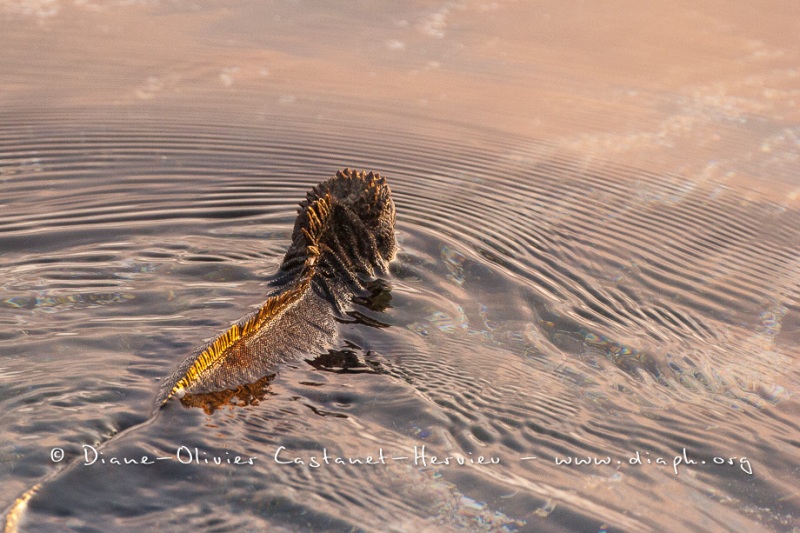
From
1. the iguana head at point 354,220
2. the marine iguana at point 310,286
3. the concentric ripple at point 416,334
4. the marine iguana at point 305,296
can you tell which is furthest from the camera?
the iguana head at point 354,220

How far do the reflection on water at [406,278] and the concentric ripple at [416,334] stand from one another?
20mm

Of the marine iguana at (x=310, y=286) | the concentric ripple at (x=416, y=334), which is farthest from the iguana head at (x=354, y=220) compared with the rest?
the concentric ripple at (x=416, y=334)

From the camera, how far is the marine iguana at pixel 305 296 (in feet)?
12.9

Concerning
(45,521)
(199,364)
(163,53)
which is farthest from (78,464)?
(163,53)

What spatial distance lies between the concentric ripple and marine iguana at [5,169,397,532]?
0.42 feet

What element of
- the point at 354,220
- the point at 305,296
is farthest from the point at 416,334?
the point at 354,220

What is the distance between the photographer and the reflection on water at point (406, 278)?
11.8ft

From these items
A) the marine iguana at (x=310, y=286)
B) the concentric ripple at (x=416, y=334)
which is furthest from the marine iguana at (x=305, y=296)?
the concentric ripple at (x=416, y=334)

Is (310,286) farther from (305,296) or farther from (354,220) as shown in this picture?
(354,220)

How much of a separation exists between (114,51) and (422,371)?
268 inches

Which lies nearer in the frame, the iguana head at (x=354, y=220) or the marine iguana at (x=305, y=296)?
the marine iguana at (x=305, y=296)

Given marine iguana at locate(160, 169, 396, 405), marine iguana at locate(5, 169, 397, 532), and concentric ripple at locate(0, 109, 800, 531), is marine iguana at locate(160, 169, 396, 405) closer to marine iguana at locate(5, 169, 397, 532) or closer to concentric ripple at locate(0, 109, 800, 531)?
marine iguana at locate(5, 169, 397, 532)

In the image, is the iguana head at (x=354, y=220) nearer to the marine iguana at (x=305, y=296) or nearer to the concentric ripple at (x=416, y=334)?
the marine iguana at (x=305, y=296)

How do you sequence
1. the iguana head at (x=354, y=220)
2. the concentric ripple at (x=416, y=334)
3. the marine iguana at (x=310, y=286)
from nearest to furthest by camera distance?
1. the concentric ripple at (x=416, y=334)
2. the marine iguana at (x=310, y=286)
3. the iguana head at (x=354, y=220)
